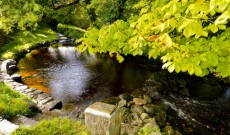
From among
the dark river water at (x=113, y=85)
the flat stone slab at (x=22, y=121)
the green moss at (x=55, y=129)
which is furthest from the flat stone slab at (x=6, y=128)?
the dark river water at (x=113, y=85)

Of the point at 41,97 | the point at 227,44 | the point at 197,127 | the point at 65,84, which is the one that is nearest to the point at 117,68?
the point at 65,84

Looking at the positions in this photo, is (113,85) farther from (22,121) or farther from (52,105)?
(22,121)

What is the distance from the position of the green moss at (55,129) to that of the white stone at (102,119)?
32.9 inches

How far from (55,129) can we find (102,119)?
7.43 feet

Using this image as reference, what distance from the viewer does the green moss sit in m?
6.24

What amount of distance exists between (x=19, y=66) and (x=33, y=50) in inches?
198

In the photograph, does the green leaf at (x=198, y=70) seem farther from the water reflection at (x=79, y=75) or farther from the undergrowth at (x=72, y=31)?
the undergrowth at (x=72, y=31)

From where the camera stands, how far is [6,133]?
6.10 metres

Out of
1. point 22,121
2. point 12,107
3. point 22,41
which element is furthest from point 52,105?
point 22,41

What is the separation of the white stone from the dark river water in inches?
186

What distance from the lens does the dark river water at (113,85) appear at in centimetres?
984

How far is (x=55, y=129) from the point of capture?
268 inches

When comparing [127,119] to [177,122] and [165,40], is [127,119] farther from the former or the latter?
[165,40]

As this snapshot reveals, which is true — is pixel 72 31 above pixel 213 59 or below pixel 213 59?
below
